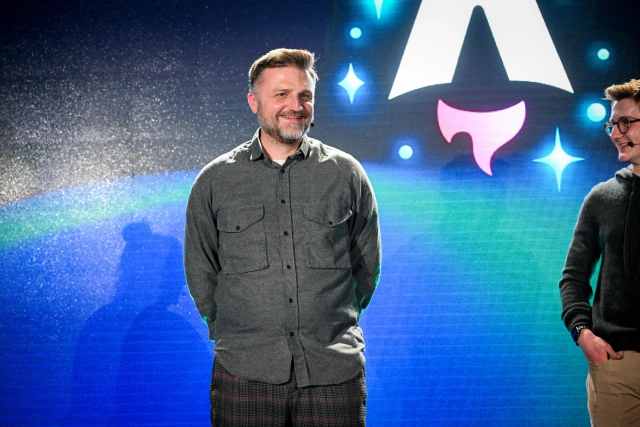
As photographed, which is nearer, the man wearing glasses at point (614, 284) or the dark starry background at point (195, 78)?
the man wearing glasses at point (614, 284)

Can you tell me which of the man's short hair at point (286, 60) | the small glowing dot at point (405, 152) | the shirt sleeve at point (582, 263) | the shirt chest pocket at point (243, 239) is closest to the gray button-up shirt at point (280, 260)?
the shirt chest pocket at point (243, 239)

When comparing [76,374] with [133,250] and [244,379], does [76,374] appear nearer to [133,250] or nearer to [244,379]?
[133,250]

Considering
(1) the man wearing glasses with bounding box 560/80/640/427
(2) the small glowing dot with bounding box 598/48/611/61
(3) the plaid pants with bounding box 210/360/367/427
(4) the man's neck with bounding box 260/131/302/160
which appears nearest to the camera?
(3) the plaid pants with bounding box 210/360/367/427

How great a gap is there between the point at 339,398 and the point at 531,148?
1744 mm

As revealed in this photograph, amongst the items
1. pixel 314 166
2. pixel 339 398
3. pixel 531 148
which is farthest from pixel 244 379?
pixel 531 148

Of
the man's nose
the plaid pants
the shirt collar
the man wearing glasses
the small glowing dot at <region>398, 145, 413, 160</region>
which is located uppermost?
the small glowing dot at <region>398, 145, 413, 160</region>

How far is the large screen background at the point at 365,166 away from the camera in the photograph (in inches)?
132

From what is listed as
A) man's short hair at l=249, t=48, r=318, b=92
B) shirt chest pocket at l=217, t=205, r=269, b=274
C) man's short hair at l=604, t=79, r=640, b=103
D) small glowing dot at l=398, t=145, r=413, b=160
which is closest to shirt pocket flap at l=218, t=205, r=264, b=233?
shirt chest pocket at l=217, t=205, r=269, b=274

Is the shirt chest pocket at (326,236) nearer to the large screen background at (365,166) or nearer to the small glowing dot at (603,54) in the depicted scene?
the large screen background at (365,166)

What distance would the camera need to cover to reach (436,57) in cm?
338

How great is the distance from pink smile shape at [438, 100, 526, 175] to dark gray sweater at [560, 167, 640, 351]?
0.87m

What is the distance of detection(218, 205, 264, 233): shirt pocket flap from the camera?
237 cm

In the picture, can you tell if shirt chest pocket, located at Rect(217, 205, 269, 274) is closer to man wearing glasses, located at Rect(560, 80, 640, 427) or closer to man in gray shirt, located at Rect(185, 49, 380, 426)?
man in gray shirt, located at Rect(185, 49, 380, 426)

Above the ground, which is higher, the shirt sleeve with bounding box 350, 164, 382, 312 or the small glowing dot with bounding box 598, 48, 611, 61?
the small glowing dot with bounding box 598, 48, 611, 61
